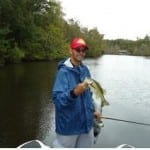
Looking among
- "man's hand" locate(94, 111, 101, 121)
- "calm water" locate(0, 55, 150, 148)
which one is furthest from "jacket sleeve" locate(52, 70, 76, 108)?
"calm water" locate(0, 55, 150, 148)

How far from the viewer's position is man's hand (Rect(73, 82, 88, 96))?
433cm

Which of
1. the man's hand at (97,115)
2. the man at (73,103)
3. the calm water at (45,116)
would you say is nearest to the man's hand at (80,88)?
the man at (73,103)

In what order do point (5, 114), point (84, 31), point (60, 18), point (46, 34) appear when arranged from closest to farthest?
point (5, 114)
point (46, 34)
point (60, 18)
point (84, 31)

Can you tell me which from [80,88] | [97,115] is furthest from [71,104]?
[97,115]

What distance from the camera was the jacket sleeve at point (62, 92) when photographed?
448 cm

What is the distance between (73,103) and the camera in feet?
15.1

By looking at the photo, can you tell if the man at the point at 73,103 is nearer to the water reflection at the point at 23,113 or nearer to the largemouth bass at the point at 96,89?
the largemouth bass at the point at 96,89

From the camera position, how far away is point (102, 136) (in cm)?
1146

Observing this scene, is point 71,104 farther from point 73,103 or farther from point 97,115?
point 97,115

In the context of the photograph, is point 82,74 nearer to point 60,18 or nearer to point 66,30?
point 60,18

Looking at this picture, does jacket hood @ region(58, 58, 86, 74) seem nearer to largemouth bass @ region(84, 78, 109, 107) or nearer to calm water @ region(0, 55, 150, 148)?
largemouth bass @ region(84, 78, 109, 107)

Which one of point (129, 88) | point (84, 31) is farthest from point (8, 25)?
point (84, 31)

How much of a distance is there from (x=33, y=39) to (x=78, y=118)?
50705 mm

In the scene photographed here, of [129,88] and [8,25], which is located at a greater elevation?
[8,25]
